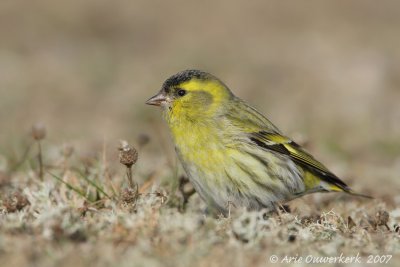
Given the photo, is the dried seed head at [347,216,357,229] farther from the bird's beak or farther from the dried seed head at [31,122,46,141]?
the dried seed head at [31,122,46,141]

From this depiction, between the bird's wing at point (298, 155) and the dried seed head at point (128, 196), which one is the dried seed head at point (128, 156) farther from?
the bird's wing at point (298, 155)

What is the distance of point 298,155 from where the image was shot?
20.3ft

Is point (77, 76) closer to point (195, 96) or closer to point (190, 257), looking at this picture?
point (195, 96)

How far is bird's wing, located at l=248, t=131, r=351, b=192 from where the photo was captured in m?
6.07

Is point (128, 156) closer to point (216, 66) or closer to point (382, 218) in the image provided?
point (382, 218)

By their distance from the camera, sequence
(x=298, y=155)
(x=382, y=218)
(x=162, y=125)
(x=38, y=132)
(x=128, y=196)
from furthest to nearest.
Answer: (x=162, y=125) → (x=298, y=155) → (x=38, y=132) → (x=382, y=218) → (x=128, y=196)

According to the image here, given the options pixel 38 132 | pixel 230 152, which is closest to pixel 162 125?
pixel 38 132

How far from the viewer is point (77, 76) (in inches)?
488

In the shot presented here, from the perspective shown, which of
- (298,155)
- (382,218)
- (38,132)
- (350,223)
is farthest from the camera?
(298,155)

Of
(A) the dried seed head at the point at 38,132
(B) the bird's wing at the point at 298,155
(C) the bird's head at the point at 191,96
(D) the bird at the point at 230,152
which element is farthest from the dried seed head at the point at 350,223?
(A) the dried seed head at the point at 38,132

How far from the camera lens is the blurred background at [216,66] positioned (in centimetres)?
966

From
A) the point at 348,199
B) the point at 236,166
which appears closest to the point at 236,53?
the point at 348,199

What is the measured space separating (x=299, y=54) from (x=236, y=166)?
8.82 metres

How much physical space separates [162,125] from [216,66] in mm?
3040
